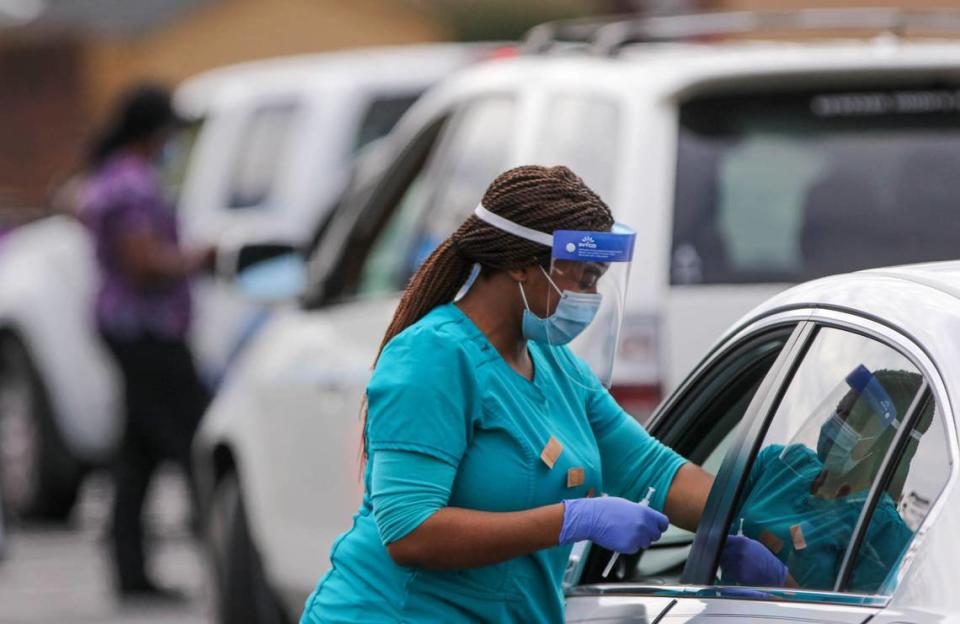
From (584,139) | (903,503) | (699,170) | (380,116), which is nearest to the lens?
(903,503)

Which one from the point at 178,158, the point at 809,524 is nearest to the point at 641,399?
the point at 809,524

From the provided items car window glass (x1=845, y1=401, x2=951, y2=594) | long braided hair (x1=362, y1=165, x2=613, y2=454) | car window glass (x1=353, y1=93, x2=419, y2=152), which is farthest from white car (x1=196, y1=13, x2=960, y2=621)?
car window glass (x1=353, y1=93, x2=419, y2=152)

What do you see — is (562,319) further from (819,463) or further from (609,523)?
(819,463)

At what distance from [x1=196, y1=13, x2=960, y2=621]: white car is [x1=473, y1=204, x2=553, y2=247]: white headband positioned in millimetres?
1641

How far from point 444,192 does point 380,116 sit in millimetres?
5515

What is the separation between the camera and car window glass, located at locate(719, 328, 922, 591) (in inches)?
127

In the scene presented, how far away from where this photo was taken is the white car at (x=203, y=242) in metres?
11.8

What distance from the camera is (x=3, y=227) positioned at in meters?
22.7

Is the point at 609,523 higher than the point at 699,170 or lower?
lower

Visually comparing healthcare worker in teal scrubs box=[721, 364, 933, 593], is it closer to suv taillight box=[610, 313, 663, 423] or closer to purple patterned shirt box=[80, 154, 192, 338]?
suv taillight box=[610, 313, 663, 423]

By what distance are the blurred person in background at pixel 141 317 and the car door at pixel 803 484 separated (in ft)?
17.9

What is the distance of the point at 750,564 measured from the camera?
11.8 ft

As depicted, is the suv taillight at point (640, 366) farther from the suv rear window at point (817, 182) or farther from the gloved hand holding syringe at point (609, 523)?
the gloved hand holding syringe at point (609, 523)

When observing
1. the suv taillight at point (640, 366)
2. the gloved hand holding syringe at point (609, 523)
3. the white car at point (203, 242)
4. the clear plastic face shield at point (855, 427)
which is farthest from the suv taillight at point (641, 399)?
the white car at point (203, 242)
